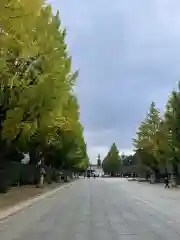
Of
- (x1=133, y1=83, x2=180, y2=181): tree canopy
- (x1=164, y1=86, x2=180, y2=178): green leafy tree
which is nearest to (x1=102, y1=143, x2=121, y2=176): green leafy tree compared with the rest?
(x1=133, y1=83, x2=180, y2=181): tree canopy

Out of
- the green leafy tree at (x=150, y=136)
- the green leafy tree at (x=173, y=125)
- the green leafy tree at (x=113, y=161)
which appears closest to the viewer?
the green leafy tree at (x=173, y=125)

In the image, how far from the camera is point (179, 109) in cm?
6681

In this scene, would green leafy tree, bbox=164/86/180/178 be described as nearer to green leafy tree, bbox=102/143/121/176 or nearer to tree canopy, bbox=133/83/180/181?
tree canopy, bbox=133/83/180/181

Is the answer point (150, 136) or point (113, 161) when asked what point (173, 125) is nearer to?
point (150, 136)

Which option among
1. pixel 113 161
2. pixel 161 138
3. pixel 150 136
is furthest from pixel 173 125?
pixel 113 161

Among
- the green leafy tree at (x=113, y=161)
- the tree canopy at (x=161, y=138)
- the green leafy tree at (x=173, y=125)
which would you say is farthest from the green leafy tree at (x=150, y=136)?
the green leafy tree at (x=113, y=161)

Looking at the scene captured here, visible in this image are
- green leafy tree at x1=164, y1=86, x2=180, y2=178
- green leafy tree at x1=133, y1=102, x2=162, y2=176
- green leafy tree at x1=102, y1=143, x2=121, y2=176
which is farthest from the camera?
green leafy tree at x1=102, y1=143, x2=121, y2=176

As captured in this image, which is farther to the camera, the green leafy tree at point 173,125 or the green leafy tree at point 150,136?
the green leafy tree at point 150,136

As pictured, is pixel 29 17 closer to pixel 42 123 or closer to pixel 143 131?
pixel 42 123

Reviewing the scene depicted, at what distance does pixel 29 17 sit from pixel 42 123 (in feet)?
46.1

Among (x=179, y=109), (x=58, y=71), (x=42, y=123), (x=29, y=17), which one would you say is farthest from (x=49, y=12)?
(x=179, y=109)

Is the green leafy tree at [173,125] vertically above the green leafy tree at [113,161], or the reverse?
the green leafy tree at [113,161]

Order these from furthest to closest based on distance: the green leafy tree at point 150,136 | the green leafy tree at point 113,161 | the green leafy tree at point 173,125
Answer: the green leafy tree at point 113,161 < the green leafy tree at point 150,136 < the green leafy tree at point 173,125

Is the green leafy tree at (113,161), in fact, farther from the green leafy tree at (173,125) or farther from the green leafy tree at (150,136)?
the green leafy tree at (173,125)
